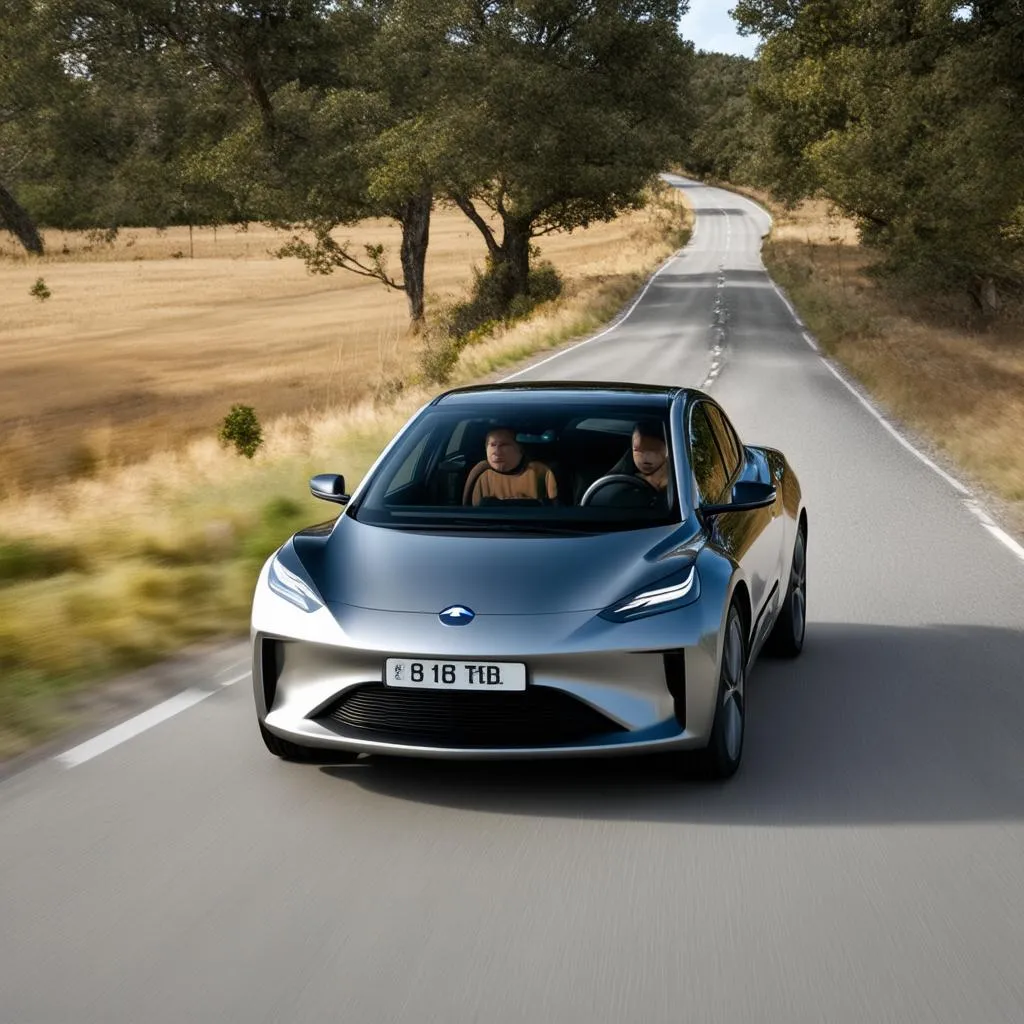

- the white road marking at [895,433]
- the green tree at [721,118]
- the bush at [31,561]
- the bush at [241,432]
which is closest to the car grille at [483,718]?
the bush at [31,561]

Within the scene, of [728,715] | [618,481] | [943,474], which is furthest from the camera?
[943,474]

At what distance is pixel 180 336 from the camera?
5506 centimetres

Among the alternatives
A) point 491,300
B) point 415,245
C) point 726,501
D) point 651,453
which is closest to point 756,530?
point 726,501

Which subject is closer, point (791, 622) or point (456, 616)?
point (456, 616)

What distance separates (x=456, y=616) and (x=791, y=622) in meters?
3.01

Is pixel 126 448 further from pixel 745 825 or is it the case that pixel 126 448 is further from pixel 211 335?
pixel 211 335

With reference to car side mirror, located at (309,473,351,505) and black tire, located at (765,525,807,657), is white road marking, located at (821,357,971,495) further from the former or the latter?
car side mirror, located at (309,473,351,505)

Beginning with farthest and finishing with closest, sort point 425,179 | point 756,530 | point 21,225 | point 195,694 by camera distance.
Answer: point 425,179, point 21,225, point 195,694, point 756,530

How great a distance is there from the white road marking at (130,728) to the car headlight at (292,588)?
103 cm

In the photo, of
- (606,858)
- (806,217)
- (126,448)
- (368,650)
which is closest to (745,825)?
(606,858)

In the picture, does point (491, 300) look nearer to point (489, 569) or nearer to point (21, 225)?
point (21, 225)

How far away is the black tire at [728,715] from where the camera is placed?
5.27 meters

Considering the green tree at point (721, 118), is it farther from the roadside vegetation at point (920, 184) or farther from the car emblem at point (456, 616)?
the car emblem at point (456, 616)

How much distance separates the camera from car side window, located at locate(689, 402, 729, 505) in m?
6.39
